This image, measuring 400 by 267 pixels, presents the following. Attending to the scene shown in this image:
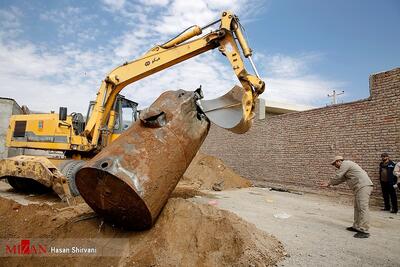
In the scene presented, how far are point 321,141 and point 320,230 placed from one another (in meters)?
5.71

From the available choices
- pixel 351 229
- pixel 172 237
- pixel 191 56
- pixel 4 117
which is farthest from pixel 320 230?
pixel 4 117

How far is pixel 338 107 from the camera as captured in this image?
10.3 m

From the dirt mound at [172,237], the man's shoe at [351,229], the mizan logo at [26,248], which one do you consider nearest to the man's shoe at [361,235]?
the man's shoe at [351,229]

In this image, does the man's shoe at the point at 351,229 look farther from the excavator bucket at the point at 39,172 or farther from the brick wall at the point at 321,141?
the excavator bucket at the point at 39,172

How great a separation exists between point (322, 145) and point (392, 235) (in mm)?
5487

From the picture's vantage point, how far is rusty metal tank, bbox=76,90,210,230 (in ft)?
11.9

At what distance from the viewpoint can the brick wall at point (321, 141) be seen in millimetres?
8758

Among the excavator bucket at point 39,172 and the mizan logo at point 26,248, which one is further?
the excavator bucket at point 39,172

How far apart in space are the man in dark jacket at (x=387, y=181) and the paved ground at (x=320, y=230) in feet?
1.32

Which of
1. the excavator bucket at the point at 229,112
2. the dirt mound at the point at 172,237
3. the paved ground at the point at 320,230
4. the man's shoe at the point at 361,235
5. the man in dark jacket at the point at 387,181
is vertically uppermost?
the excavator bucket at the point at 229,112

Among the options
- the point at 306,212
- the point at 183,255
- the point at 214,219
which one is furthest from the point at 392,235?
the point at 183,255

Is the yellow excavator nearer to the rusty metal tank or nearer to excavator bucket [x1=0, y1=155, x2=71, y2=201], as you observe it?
excavator bucket [x1=0, y1=155, x2=71, y2=201]

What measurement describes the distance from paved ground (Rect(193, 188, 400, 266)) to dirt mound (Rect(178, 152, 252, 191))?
2823 millimetres

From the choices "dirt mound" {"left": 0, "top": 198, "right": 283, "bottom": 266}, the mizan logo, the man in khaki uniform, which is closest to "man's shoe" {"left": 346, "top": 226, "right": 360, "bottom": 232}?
the man in khaki uniform
